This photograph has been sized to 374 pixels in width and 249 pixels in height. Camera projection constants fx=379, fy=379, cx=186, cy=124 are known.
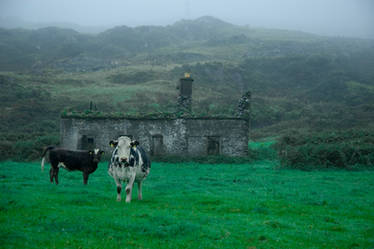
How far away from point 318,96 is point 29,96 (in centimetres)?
6181

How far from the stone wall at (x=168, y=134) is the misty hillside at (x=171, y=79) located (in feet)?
18.5

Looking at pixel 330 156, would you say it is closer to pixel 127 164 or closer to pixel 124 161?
pixel 127 164

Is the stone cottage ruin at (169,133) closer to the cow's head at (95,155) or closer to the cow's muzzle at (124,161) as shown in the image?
the cow's head at (95,155)

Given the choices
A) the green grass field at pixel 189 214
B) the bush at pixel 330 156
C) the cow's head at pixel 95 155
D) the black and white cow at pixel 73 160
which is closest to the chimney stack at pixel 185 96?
the bush at pixel 330 156

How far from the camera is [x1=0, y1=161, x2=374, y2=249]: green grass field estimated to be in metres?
8.62

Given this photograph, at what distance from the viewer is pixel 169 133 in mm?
29344

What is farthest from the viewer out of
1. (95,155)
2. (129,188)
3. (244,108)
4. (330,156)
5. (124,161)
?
(244,108)

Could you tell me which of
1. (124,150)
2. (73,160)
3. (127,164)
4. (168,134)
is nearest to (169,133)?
(168,134)

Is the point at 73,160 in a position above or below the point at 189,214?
above

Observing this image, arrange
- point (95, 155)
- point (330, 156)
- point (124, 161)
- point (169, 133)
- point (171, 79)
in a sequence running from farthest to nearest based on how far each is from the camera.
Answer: point (171, 79)
point (169, 133)
point (330, 156)
point (95, 155)
point (124, 161)

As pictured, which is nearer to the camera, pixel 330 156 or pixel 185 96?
pixel 330 156

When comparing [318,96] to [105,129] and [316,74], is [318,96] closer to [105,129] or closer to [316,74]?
[316,74]

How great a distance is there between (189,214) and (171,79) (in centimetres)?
8006

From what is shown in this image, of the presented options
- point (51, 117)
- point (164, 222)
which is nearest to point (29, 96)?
point (51, 117)
